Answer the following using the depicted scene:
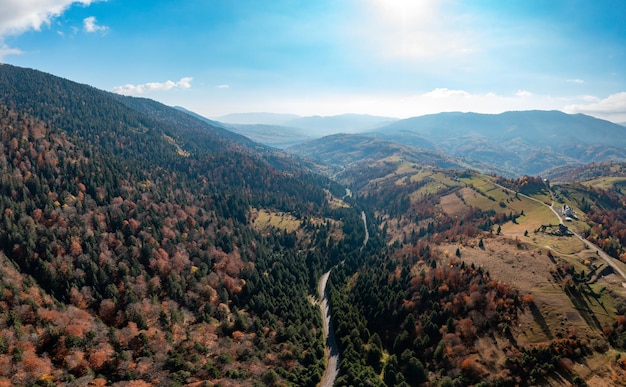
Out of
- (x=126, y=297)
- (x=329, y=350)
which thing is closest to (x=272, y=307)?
(x=329, y=350)

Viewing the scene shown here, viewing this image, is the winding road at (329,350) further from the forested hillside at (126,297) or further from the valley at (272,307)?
the forested hillside at (126,297)

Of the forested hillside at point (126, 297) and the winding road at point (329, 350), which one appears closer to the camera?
the forested hillside at point (126, 297)

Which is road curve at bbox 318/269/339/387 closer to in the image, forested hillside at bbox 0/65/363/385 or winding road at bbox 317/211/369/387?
winding road at bbox 317/211/369/387

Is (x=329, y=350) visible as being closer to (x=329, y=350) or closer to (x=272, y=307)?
(x=329, y=350)

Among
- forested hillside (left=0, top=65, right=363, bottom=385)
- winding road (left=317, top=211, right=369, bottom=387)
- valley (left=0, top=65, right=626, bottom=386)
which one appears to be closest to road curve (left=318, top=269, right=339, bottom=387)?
winding road (left=317, top=211, right=369, bottom=387)

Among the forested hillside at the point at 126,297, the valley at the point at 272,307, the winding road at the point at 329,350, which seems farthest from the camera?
the winding road at the point at 329,350

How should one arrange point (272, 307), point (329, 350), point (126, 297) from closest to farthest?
point (126, 297) → point (329, 350) → point (272, 307)

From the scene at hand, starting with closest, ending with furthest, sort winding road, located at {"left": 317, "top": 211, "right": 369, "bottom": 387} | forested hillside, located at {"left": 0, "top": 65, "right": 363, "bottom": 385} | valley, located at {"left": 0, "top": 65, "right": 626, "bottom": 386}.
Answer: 1. forested hillside, located at {"left": 0, "top": 65, "right": 363, "bottom": 385}
2. valley, located at {"left": 0, "top": 65, "right": 626, "bottom": 386}
3. winding road, located at {"left": 317, "top": 211, "right": 369, "bottom": 387}

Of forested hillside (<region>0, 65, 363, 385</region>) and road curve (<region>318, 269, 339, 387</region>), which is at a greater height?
forested hillside (<region>0, 65, 363, 385</region>)

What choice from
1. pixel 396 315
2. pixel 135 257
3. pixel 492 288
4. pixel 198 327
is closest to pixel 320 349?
pixel 396 315

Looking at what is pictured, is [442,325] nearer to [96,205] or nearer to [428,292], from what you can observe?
[428,292]

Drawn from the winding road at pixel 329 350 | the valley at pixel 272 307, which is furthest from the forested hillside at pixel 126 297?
the winding road at pixel 329 350
